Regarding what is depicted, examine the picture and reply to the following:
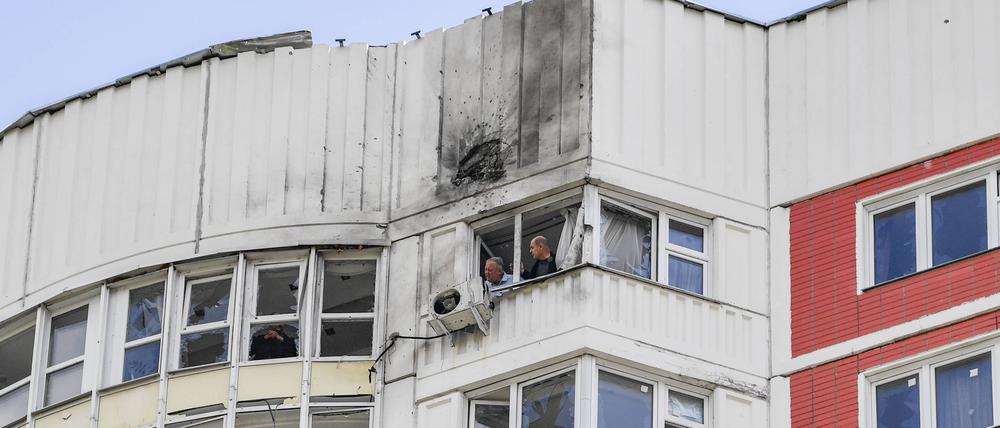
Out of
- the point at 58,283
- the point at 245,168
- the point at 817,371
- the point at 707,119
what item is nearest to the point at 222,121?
the point at 245,168

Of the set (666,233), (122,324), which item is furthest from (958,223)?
(122,324)

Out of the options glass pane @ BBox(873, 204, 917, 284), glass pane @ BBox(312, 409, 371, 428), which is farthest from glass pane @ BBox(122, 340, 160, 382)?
glass pane @ BBox(873, 204, 917, 284)

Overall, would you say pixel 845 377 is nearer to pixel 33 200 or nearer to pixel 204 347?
pixel 204 347

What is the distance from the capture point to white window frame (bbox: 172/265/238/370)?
39.3m

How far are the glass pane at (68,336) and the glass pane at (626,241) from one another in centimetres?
820

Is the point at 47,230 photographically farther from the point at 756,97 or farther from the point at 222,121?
the point at 756,97

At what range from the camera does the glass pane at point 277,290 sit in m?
39.5

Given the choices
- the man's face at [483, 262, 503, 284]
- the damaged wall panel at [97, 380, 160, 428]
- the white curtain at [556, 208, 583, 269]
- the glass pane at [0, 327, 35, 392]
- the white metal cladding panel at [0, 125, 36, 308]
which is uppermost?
the white metal cladding panel at [0, 125, 36, 308]

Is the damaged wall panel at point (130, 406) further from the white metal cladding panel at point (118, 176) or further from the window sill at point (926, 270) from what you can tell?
the window sill at point (926, 270)

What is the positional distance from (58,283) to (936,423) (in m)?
13.5

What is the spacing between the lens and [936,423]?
35969mm

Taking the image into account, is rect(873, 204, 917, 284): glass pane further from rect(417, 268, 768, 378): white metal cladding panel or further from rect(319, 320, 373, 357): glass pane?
rect(319, 320, 373, 357): glass pane

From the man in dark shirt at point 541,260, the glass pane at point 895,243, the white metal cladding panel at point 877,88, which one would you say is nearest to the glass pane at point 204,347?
the man in dark shirt at point 541,260

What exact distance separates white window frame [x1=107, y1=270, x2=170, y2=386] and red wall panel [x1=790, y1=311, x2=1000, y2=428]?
9289 mm
